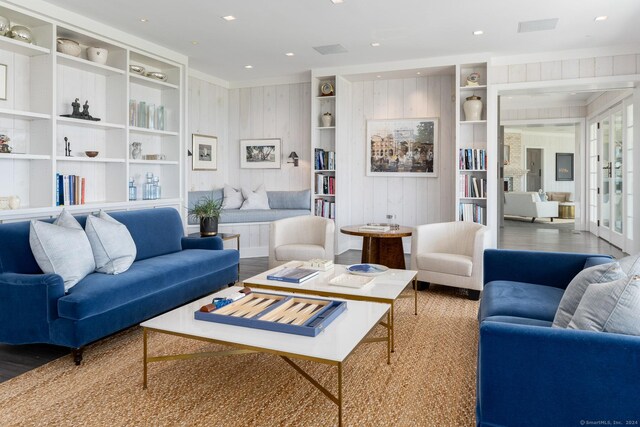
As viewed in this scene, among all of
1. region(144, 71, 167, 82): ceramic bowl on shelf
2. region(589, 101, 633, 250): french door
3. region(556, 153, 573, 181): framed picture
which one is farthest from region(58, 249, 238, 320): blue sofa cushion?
region(556, 153, 573, 181): framed picture

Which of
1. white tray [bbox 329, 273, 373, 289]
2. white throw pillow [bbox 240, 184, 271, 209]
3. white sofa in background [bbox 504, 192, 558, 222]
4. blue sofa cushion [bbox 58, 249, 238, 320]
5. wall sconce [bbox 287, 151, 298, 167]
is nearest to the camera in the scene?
blue sofa cushion [bbox 58, 249, 238, 320]

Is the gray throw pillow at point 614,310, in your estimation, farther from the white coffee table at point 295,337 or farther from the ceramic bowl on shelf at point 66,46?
the ceramic bowl on shelf at point 66,46

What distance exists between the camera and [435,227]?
4742 mm

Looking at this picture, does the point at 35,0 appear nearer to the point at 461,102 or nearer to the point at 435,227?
the point at 435,227

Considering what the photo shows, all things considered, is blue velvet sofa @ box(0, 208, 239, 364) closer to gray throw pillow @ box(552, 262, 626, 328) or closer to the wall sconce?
gray throw pillow @ box(552, 262, 626, 328)

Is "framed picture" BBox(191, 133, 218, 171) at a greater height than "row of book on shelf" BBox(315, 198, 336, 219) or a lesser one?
greater

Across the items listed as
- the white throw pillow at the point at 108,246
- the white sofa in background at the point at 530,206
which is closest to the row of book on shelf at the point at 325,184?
the white throw pillow at the point at 108,246

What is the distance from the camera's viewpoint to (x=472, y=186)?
618 cm

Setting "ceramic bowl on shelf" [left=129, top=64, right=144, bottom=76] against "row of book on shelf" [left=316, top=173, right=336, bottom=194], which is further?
"row of book on shelf" [left=316, top=173, right=336, bottom=194]

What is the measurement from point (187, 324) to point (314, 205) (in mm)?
4689

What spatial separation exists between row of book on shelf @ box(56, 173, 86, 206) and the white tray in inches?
117

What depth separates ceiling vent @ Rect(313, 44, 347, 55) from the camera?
5.70m

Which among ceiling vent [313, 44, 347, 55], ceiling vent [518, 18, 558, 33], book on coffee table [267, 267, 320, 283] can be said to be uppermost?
ceiling vent [313, 44, 347, 55]

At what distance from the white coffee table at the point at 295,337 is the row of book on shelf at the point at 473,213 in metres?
3.87
